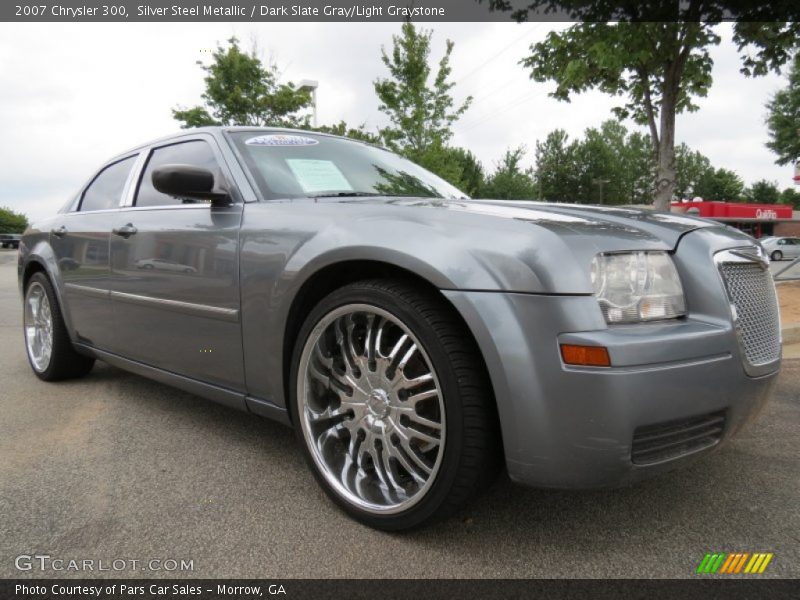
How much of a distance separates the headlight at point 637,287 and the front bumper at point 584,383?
47 mm

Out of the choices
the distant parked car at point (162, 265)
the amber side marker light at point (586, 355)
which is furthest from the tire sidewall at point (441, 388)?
the distant parked car at point (162, 265)

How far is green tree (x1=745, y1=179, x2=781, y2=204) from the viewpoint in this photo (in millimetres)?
64062

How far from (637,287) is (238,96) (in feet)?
50.4

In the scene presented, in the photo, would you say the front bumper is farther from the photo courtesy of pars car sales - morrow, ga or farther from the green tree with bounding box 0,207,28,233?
the green tree with bounding box 0,207,28,233

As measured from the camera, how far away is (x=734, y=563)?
5.72 ft

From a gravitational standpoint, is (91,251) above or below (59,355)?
above

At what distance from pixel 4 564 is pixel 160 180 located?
1.47 metres

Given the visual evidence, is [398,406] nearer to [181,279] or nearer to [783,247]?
[181,279]

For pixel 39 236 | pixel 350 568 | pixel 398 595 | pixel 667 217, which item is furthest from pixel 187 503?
pixel 39 236

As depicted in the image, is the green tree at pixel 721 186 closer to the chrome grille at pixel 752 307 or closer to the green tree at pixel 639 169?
the green tree at pixel 639 169

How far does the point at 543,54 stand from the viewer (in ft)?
24.6

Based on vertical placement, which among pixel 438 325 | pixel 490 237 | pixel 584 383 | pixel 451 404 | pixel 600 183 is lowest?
pixel 451 404

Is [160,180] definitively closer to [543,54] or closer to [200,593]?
[200,593]

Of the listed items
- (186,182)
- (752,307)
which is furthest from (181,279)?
(752,307)
